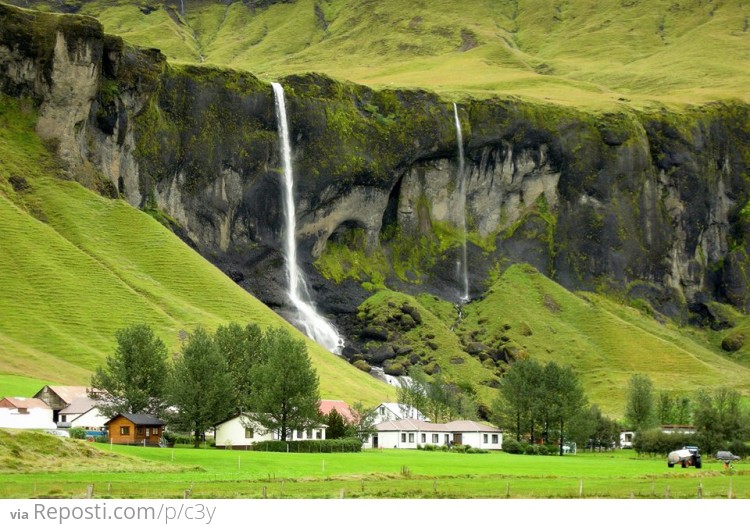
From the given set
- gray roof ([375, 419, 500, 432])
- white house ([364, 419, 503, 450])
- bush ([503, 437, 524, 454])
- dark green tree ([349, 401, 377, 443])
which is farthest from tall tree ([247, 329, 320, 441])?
bush ([503, 437, 524, 454])

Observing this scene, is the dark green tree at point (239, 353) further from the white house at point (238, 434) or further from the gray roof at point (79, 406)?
the gray roof at point (79, 406)

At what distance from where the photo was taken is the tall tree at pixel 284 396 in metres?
113

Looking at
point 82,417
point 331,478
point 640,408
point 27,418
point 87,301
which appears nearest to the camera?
point 331,478

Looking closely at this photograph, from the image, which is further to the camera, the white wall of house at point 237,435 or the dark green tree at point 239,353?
the dark green tree at point 239,353

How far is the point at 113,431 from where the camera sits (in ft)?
353

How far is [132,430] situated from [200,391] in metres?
8.21

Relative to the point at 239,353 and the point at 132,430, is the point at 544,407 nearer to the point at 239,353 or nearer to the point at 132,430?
the point at 239,353

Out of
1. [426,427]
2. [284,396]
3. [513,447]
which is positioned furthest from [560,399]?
[284,396]

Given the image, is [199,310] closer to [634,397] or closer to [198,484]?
[634,397]

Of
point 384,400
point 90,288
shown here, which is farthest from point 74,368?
point 384,400

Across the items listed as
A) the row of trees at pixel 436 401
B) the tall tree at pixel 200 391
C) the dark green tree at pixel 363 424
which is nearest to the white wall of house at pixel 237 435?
the tall tree at pixel 200 391

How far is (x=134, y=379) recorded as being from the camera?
120250mm

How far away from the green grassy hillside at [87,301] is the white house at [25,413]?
23.1 meters
